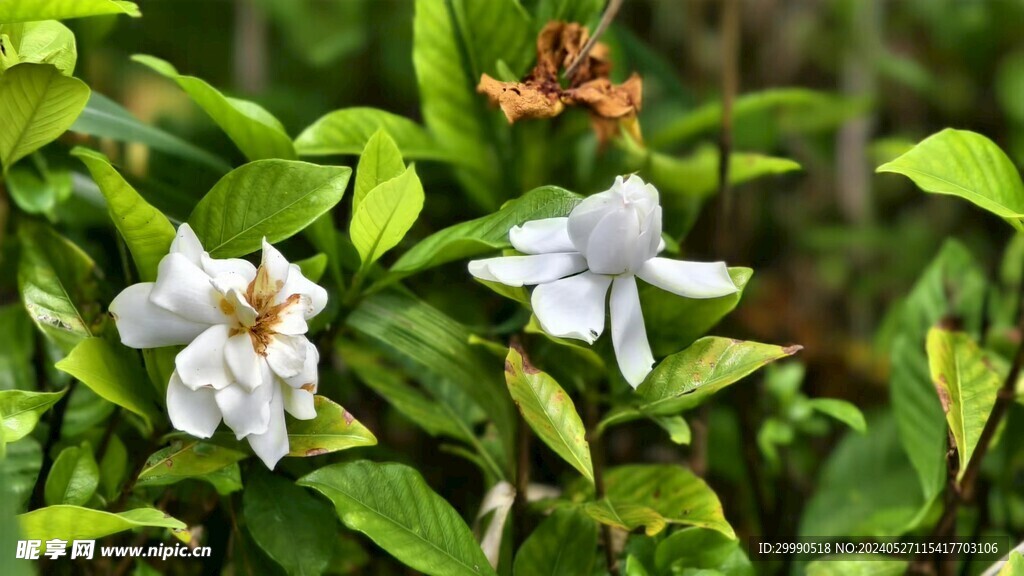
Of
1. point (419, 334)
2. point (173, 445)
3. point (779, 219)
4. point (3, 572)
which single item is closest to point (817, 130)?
A: point (779, 219)

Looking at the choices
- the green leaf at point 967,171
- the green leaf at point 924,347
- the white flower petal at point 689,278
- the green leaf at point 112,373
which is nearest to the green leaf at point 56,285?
the green leaf at point 112,373

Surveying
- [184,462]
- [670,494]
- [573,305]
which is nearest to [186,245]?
[184,462]

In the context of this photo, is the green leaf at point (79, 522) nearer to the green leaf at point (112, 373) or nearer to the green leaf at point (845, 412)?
the green leaf at point (112, 373)

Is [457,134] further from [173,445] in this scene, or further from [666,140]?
[173,445]

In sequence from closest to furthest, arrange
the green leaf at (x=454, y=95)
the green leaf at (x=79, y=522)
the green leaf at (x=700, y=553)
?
the green leaf at (x=79, y=522) < the green leaf at (x=700, y=553) < the green leaf at (x=454, y=95)

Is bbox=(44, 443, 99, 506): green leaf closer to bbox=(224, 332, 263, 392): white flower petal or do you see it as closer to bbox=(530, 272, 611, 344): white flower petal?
bbox=(224, 332, 263, 392): white flower petal

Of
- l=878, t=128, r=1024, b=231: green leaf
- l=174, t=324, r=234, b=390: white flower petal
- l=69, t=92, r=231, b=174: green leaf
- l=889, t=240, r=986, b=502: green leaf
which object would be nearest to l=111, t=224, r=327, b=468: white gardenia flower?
l=174, t=324, r=234, b=390: white flower petal
